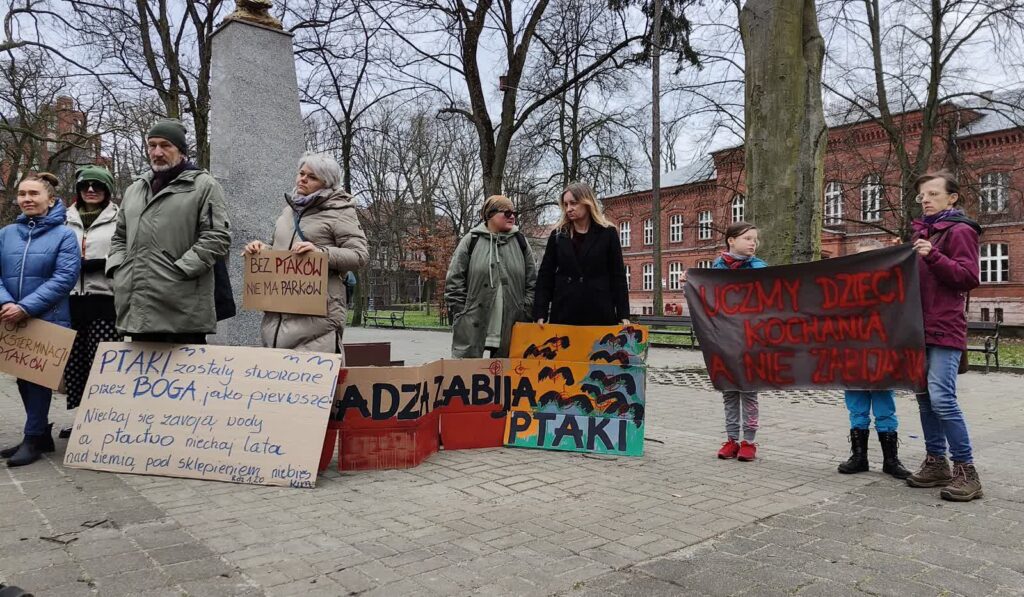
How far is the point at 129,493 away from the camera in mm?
4023

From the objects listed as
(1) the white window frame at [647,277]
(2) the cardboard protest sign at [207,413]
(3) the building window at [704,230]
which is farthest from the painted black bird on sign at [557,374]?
(1) the white window frame at [647,277]

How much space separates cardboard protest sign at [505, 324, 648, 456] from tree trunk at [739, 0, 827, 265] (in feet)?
15.5

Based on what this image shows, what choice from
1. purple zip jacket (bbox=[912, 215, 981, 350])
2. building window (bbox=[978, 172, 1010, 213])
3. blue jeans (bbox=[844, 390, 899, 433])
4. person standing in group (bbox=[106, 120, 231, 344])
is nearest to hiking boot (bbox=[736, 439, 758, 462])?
blue jeans (bbox=[844, 390, 899, 433])

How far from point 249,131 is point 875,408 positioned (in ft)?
19.8

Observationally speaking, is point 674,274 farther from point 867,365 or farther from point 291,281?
point 291,281

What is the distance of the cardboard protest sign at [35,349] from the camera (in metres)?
4.77

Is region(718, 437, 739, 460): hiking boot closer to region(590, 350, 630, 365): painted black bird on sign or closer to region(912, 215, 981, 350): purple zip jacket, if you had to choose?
region(590, 350, 630, 365): painted black bird on sign

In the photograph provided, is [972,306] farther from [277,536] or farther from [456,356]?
[277,536]

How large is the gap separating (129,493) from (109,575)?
4.29ft

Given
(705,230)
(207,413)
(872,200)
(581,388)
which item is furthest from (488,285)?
(705,230)

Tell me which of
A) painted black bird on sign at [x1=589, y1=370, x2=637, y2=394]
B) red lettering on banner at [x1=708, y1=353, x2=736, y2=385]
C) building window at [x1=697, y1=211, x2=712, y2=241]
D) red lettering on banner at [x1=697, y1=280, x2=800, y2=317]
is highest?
building window at [x1=697, y1=211, x2=712, y2=241]

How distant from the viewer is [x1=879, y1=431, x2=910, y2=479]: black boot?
4645 mm

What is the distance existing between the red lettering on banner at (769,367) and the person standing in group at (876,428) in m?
0.41

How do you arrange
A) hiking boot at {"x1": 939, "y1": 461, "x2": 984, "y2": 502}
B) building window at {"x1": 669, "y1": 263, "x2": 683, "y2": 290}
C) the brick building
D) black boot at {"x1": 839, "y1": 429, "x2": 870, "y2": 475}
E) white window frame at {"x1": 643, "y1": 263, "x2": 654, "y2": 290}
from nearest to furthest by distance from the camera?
hiking boot at {"x1": 939, "y1": 461, "x2": 984, "y2": 502}
black boot at {"x1": 839, "y1": 429, "x2": 870, "y2": 475}
the brick building
building window at {"x1": 669, "y1": 263, "x2": 683, "y2": 290}
white window frame at {"x1": 643, "y1": 263, "x2": 654, "y2": 290}
